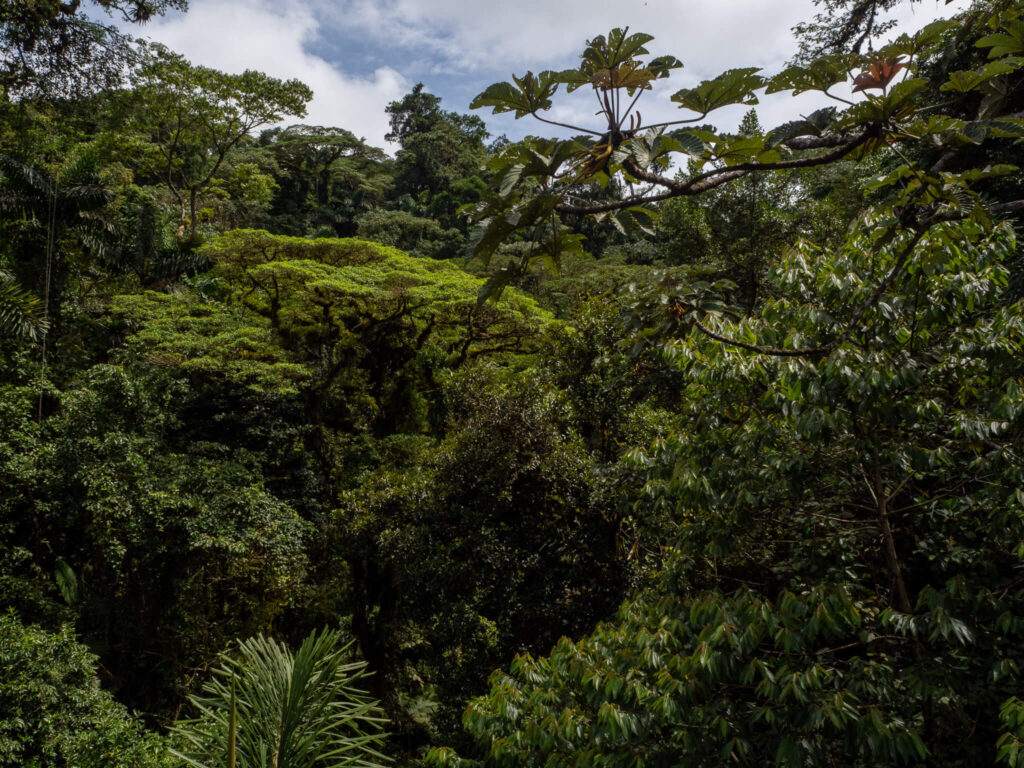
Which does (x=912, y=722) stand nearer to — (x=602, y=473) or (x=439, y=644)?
(x=602, y=473)

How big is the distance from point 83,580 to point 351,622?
3195 mm

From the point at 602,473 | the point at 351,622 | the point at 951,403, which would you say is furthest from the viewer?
the point at 351,622

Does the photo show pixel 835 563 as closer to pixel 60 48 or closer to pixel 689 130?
pixel 689 130

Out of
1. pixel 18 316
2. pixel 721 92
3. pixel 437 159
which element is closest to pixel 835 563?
pixel 721 92

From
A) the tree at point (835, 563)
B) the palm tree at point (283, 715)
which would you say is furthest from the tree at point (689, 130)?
the palm tree at point (283, 715)

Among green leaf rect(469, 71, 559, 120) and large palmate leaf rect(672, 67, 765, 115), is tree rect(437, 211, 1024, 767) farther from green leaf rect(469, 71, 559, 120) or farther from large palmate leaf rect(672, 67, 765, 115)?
green leaf rect(469, 71, 559, 120)

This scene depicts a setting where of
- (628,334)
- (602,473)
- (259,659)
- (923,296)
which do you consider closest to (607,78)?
(628,334)

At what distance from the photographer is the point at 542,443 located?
525 centimetres


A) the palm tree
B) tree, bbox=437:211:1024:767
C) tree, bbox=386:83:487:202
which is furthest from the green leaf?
tree, bbox=386:83:487:202

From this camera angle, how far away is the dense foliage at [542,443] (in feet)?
Result: 4.26

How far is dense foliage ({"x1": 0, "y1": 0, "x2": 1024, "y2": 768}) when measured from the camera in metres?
1.30

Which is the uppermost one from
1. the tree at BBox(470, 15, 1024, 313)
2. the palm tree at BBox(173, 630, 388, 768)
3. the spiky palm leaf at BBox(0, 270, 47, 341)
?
the spiky palm leaf at BBox(0, 270, 47, 341)

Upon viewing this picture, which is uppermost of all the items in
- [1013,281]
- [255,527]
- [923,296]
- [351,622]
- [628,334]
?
[1013,281]

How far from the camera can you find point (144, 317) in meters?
8.85
